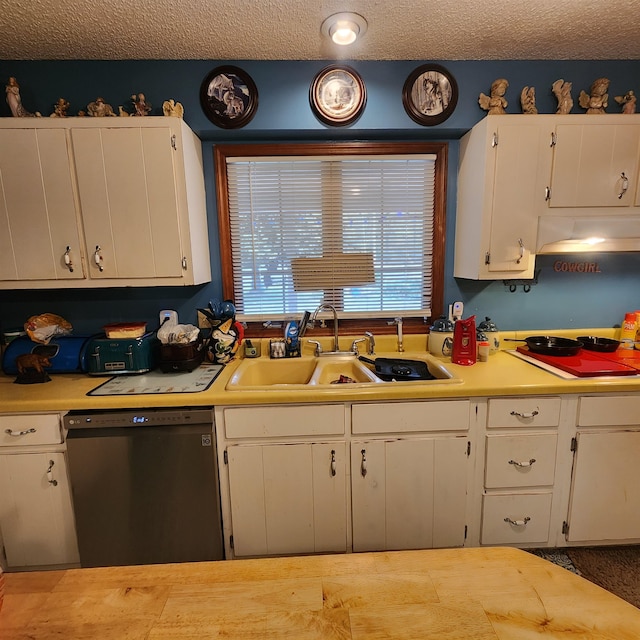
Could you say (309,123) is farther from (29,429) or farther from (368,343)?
(29,429)

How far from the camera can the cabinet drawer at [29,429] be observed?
151 centimetres

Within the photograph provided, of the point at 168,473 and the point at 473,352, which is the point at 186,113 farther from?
the point at 473,352

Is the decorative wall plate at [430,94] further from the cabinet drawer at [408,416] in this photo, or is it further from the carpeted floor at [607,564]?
the carpeted floor at [607,564]

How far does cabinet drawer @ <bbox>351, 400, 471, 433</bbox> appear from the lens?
1570 mm

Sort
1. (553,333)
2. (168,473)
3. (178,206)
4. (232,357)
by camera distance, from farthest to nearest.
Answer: (553,333), (232,357), (178,206), (168,473)

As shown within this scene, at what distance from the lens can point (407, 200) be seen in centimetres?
212

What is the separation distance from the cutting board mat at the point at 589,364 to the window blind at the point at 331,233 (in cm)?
72

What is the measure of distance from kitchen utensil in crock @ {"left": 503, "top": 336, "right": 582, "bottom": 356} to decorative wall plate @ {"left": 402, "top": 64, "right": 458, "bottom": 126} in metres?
1.38

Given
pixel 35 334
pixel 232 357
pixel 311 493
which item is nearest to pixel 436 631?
pixel 311 493

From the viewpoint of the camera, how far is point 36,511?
1.58 m

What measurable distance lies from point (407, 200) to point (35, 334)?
86.5 inches

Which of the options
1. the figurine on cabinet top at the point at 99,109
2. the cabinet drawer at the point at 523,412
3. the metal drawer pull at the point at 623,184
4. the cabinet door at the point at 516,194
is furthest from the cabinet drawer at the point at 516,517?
the figurine on cabinet top at the point at 99,109

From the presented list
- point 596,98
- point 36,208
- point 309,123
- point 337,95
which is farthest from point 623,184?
point 36,208

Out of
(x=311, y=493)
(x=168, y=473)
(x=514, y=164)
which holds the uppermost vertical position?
(x=514, y=164)
